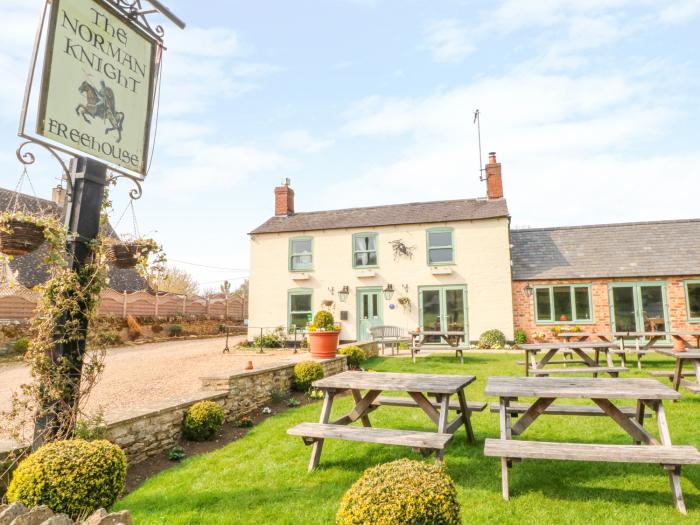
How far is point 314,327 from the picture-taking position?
10.3 metres

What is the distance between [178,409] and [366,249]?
45.2 ft

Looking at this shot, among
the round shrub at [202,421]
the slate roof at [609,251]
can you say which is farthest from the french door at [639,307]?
the round shrub at [202,421]

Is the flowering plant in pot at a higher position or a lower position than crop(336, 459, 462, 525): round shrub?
higher

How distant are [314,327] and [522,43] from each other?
23.4ft

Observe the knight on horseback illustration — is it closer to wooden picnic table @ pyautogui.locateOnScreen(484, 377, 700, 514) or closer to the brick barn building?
wooden picnic table @ pyautogui.locateOnScreen(484, 377, 700, 514)

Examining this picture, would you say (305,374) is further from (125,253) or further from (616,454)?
(616,454)

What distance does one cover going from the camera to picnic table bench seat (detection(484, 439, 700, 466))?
127 inches

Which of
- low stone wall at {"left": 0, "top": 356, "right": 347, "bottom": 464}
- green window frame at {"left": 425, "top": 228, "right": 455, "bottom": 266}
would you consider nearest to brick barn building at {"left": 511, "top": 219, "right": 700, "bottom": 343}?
green window frame at {"left": 425, "top": 228, "right": 455, "bottom": 266}

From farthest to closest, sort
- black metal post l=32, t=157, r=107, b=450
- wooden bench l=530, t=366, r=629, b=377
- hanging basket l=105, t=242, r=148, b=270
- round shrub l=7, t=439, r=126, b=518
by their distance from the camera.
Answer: wooden bench l=530, t=366, r=629, b=377
hanging basket l=105, t=242, r=148, b=270
black metal post l=32, t=157, r=107, b=450
round shrub l=7, t=439, r=126, b=518

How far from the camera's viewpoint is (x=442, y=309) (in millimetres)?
17500

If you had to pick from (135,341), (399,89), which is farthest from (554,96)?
(135,341)

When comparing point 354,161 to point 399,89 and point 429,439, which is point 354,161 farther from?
point 429,439

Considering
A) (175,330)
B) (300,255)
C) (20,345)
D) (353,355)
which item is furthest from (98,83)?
(175,330)

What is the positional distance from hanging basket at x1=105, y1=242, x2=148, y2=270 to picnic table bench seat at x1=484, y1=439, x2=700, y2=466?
360 centimetres
